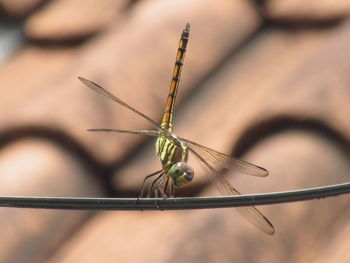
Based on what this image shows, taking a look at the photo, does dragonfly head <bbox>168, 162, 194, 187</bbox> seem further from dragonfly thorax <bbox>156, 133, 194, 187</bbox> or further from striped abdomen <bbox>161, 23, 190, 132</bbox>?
striped abdomen <bbox>161, 23, 190, 132</bbox>

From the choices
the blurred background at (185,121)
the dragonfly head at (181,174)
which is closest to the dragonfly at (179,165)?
the dragonfly head at (181,174)

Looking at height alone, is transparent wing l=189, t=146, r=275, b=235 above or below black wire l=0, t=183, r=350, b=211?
below

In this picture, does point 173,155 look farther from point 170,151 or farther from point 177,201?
point 177,201

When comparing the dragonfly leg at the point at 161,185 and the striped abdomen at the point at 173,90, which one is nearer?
the dragonfly leg at the point at 161,185

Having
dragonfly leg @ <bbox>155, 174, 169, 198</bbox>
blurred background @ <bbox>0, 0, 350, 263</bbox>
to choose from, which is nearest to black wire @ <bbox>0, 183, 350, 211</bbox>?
dragonfly leg @ <bbox>155, 174, 169, 198</bbox>

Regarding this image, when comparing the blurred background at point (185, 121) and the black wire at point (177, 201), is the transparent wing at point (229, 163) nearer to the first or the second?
the blurred background at point (185, 121)

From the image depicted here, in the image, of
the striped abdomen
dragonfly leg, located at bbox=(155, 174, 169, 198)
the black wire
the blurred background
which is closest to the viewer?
the black wire

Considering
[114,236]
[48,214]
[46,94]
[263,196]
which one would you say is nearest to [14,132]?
[46,94]

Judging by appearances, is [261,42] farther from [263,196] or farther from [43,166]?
[263,196]
